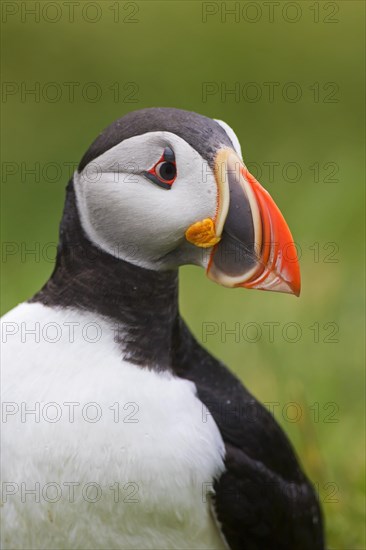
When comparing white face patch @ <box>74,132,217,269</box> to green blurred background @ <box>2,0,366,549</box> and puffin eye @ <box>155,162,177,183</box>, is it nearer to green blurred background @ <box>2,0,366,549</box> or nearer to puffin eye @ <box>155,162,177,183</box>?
puffin eye @ <box>155,162,177,183</box>

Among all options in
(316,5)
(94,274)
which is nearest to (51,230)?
(316,5)

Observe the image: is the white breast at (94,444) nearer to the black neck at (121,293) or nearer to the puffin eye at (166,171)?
the black neck at (121,293)

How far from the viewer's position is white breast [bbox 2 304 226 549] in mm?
3281

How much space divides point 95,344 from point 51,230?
431cm

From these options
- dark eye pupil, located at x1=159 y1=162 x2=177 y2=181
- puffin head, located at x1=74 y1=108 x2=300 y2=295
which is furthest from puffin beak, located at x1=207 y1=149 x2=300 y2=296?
dark eye pupil, located at x1=159 y1=162 x2=177 y2=181

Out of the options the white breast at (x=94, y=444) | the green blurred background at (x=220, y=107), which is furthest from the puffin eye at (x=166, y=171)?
the green blurred background at (x=220, y=107)

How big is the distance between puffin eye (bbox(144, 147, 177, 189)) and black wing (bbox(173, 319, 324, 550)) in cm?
50

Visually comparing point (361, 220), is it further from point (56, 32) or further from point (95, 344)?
point (95, 344)

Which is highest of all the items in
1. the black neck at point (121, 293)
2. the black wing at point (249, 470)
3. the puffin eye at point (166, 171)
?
the puffin eye at point (166, 171)

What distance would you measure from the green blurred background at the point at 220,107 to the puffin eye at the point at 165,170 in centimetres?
293

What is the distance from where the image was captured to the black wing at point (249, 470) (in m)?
3.49

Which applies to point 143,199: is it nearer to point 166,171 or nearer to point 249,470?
point 166,171

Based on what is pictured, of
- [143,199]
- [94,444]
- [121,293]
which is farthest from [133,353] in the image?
[143,199]

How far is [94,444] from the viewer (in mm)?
3281
